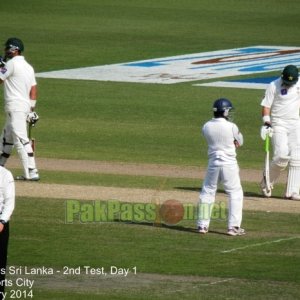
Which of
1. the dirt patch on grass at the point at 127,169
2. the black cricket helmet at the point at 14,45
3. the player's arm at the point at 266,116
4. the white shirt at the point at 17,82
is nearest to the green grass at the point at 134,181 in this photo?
the dirt patch on grass at the point at 127,169

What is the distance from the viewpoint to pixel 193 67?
115 feet

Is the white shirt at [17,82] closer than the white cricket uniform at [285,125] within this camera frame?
No

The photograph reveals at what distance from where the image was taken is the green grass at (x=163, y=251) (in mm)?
14763

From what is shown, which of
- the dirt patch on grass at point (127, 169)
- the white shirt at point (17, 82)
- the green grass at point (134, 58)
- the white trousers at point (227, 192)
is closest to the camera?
the white trousers at point (227, 192)

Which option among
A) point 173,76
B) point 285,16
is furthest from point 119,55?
point 285,16

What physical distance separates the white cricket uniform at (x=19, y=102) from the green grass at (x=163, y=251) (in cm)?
226

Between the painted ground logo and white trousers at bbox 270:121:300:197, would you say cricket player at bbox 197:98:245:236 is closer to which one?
white trousers at bbox 270:121:300:197

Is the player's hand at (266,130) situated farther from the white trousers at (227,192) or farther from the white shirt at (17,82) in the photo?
the white shirt at (17,82)

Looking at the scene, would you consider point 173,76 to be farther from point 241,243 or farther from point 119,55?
point 241,243

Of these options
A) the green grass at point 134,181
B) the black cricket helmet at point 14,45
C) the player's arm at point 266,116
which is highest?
the black cricket helmet at point 14,45

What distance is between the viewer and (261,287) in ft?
48.1

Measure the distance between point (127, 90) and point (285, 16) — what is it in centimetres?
1638

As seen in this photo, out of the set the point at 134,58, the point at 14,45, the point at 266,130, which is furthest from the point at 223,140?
the point at 134,58

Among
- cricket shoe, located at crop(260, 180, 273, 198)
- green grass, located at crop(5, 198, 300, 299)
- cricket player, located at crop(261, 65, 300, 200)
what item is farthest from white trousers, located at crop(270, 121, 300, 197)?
green grass, located at crop(5, 198, 300, 299)
